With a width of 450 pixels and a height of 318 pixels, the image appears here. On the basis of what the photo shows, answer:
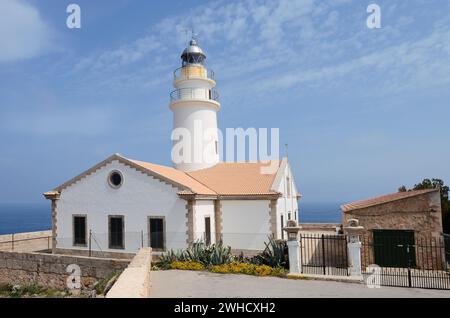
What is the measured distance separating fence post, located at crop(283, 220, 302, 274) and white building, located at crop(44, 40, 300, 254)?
16.0 feet

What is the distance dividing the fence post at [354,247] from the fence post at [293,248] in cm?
179

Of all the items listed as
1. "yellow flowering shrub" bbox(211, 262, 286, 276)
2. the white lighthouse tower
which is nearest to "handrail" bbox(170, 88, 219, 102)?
the white lighthouse tower

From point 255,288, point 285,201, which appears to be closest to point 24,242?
point 285,201

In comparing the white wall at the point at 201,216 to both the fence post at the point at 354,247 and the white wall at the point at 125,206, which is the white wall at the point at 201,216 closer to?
Answer: the white wall at the point at 125,206

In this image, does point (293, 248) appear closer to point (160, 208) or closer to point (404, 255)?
point (404, 255)

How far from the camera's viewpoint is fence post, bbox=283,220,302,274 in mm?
13422

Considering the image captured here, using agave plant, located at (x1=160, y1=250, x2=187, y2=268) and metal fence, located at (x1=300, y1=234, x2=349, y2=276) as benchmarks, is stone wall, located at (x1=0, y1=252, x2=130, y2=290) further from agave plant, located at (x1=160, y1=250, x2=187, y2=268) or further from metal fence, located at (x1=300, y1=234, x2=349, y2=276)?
metal fence, located at (x1=300, y1=234, x2=349, y2=276)

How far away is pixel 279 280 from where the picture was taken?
1267 cm

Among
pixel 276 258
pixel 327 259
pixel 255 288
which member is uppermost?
pixel 276 258

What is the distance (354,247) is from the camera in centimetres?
1306

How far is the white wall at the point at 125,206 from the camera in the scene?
59.5ft

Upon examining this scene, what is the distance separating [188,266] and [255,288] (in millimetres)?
4034
